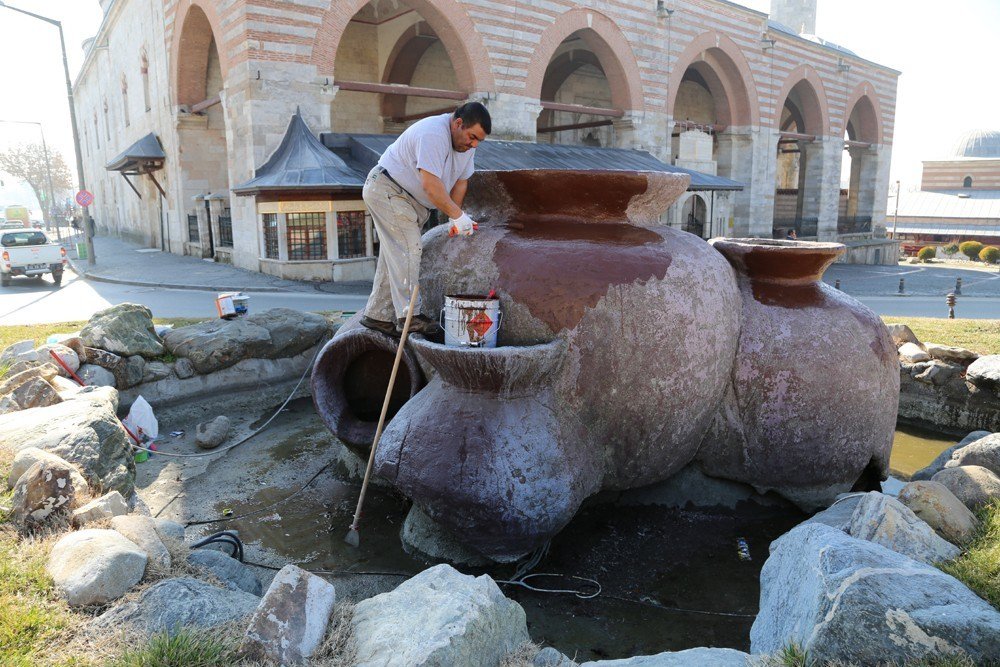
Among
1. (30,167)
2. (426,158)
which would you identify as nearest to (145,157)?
(426,158)

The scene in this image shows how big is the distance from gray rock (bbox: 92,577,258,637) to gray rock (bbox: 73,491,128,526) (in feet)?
2.29

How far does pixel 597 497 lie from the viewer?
4223 mm

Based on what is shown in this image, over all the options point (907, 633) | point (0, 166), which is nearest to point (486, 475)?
point (907, 633)

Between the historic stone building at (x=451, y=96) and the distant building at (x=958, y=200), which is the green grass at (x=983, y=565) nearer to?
the historic stone building at (x=451, y=96)

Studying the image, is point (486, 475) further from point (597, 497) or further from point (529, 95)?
point (529, 95)

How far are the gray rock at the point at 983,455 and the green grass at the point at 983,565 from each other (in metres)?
1.01

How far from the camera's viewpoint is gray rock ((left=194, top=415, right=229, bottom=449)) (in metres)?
5.57

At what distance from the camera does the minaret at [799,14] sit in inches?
1545

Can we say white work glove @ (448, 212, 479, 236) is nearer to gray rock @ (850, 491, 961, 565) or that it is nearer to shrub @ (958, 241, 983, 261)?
gray rock @ (850, 491, 961, 565)

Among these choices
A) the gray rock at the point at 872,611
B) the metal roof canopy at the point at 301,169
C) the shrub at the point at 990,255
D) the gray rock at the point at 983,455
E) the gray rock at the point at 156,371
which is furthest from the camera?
the shrub at the point at 990,255

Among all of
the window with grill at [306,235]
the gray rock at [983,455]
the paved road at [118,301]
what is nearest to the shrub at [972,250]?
the window with grill at [306,235]

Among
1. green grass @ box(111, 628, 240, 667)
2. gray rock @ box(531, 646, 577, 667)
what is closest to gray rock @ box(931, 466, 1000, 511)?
gray rock @ box(531, 646, 577, 667)

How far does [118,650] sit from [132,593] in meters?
0.36

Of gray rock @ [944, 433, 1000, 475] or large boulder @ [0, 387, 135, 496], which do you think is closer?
large boulder @ [0, 387, 135, 496]
